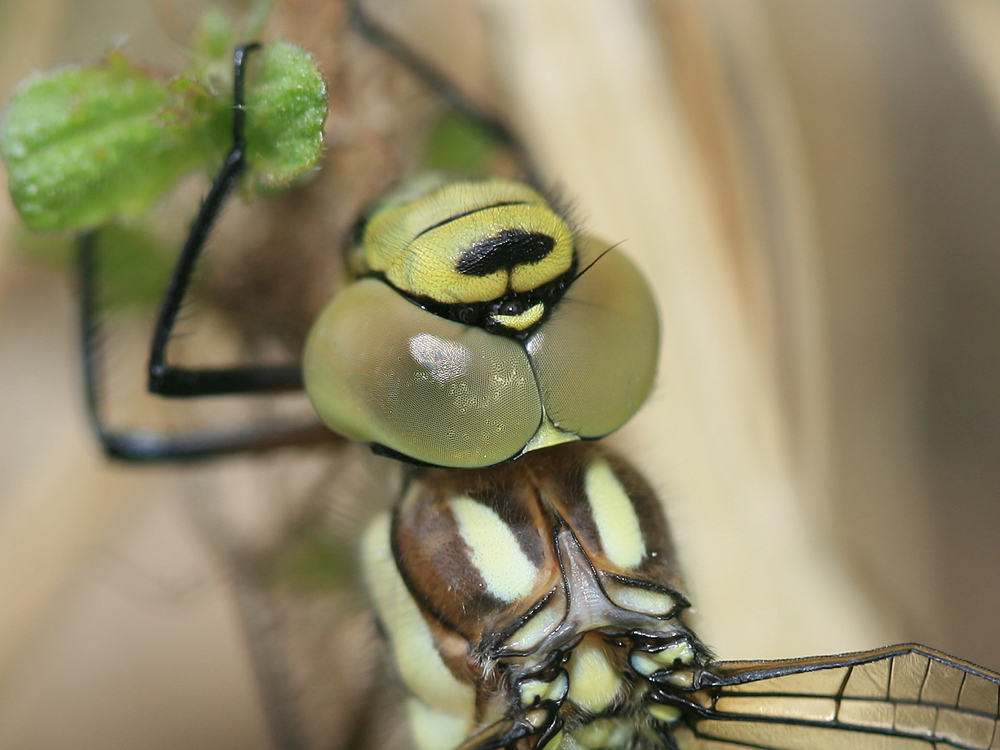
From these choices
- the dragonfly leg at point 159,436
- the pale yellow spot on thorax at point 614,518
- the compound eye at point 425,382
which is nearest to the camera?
the compound eye at point 425,382

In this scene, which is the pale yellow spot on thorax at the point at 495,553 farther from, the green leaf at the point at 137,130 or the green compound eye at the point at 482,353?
the green leaf at the point at 137,130

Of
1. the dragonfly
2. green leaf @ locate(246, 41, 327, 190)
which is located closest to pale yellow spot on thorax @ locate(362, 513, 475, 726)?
the dragonfly

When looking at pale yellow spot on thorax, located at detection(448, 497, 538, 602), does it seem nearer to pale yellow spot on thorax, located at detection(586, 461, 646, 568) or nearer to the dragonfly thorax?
the dragonfly thorax

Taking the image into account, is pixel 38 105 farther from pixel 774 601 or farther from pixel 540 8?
pixel 774 601

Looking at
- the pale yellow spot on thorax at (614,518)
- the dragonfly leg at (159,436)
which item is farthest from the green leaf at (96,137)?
the pale yellow spot on thorax at (614,518)

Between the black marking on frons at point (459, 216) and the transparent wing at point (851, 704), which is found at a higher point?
the black marking on frons at point (459, 216)
